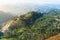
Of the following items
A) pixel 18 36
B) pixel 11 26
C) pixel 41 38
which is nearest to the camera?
pixel 41 38

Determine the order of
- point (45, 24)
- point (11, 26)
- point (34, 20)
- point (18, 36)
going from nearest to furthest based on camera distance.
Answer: point (18, 36) < point (45, 24) < point (11, 26) < point (34, 20)

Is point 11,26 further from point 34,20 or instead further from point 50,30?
point 50,30

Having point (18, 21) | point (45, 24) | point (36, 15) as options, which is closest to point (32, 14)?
point (36, 15)

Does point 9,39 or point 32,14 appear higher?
point 32,14

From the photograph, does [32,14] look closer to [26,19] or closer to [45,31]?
[26,19]

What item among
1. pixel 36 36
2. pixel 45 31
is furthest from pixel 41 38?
pixel 45 31

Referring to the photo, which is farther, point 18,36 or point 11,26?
point 11,26
